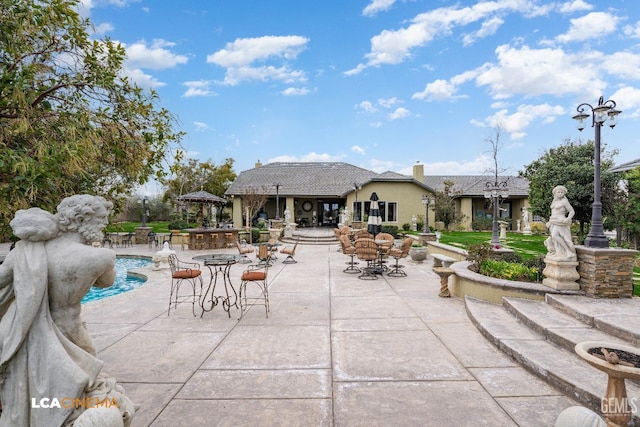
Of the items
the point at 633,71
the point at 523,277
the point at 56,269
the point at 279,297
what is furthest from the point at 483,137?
the point at 56,269

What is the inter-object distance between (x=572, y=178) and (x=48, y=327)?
18.5m

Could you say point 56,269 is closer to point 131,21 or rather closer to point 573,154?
point 131,21

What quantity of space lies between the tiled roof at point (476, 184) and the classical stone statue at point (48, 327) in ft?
81.1

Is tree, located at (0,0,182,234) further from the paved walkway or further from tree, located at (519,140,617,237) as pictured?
tree, located at (519,140,617,237)

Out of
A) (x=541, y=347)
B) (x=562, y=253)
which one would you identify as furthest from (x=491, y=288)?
(x=541, y=347)

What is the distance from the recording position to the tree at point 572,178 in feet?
43.7

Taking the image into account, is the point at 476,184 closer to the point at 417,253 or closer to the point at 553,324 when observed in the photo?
the point at 417,253

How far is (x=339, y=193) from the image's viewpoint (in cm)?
2683

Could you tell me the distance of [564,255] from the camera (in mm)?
5930

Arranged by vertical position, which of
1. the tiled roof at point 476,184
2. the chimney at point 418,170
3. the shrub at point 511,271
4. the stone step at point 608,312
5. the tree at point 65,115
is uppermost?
the chimney at point 418,170

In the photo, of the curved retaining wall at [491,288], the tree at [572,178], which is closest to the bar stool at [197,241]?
the curved retaining wall at [491,288]

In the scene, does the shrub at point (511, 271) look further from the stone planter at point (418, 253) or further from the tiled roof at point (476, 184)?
the tiled roof at point (476, 184)

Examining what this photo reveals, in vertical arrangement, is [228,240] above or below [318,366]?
above

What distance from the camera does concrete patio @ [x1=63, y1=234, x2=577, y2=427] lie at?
10.2ft
